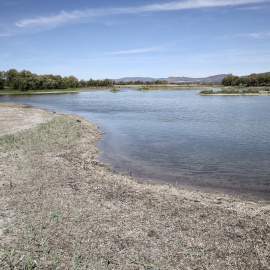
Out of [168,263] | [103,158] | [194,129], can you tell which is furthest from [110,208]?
[194,129]

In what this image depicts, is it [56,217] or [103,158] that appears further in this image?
[103,158]

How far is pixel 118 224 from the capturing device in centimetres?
1076

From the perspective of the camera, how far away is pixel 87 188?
14656 mm

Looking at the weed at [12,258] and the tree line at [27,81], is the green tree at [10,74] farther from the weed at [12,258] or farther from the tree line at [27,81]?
the weed at [12,258]

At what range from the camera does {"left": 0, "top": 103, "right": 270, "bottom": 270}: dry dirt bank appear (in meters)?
8.55

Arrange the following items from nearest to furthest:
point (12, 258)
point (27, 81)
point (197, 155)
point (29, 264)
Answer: point (29, 264)
point (12, 258)
point (197, 155)
point (27, 81)

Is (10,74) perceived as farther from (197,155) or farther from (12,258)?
(12,258)

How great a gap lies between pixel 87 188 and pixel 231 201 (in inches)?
341

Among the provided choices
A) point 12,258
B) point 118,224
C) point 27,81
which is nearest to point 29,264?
point 12,258

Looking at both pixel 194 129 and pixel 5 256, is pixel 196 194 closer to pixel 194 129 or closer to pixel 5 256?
pixel 5 256

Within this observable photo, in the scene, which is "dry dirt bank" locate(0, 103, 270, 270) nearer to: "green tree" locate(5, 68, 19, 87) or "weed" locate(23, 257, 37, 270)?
"weed" locate(23, 257, 37, 270)

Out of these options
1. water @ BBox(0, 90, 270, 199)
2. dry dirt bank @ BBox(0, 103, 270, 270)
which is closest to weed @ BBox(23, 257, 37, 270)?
dry dirt bank @ BBox(0, 103, 270, 270)

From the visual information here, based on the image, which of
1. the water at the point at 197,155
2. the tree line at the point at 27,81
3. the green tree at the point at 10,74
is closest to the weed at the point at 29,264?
the water at the point at 197,155

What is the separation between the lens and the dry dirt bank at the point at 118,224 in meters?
8.55
